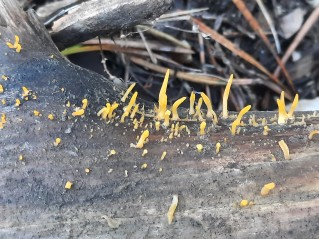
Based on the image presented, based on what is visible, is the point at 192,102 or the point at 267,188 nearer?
the point at 267,188

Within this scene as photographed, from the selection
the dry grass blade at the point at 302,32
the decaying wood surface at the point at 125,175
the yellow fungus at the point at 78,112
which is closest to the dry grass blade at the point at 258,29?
the dry grass blade at the point at 302,32

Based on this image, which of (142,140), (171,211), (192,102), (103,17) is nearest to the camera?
(171,211)

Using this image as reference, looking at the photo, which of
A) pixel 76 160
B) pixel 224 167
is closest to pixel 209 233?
pixel 224 167

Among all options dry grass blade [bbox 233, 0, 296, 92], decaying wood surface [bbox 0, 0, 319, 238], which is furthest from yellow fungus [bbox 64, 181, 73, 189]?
dry grass blade [bbox 233, 0, 296, 92]

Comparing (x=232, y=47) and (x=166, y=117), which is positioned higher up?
(x=166, y=117)

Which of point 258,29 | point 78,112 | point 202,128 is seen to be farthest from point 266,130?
point 258,29

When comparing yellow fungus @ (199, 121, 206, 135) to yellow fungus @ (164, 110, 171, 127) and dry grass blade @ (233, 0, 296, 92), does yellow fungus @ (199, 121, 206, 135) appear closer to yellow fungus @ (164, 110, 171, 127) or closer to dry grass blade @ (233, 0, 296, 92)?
yellow fungus @ (164, 110, 171, 127)

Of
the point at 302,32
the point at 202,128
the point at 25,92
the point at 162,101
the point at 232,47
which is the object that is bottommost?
the point at 302,32

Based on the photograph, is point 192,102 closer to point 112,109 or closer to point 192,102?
point 192,102
